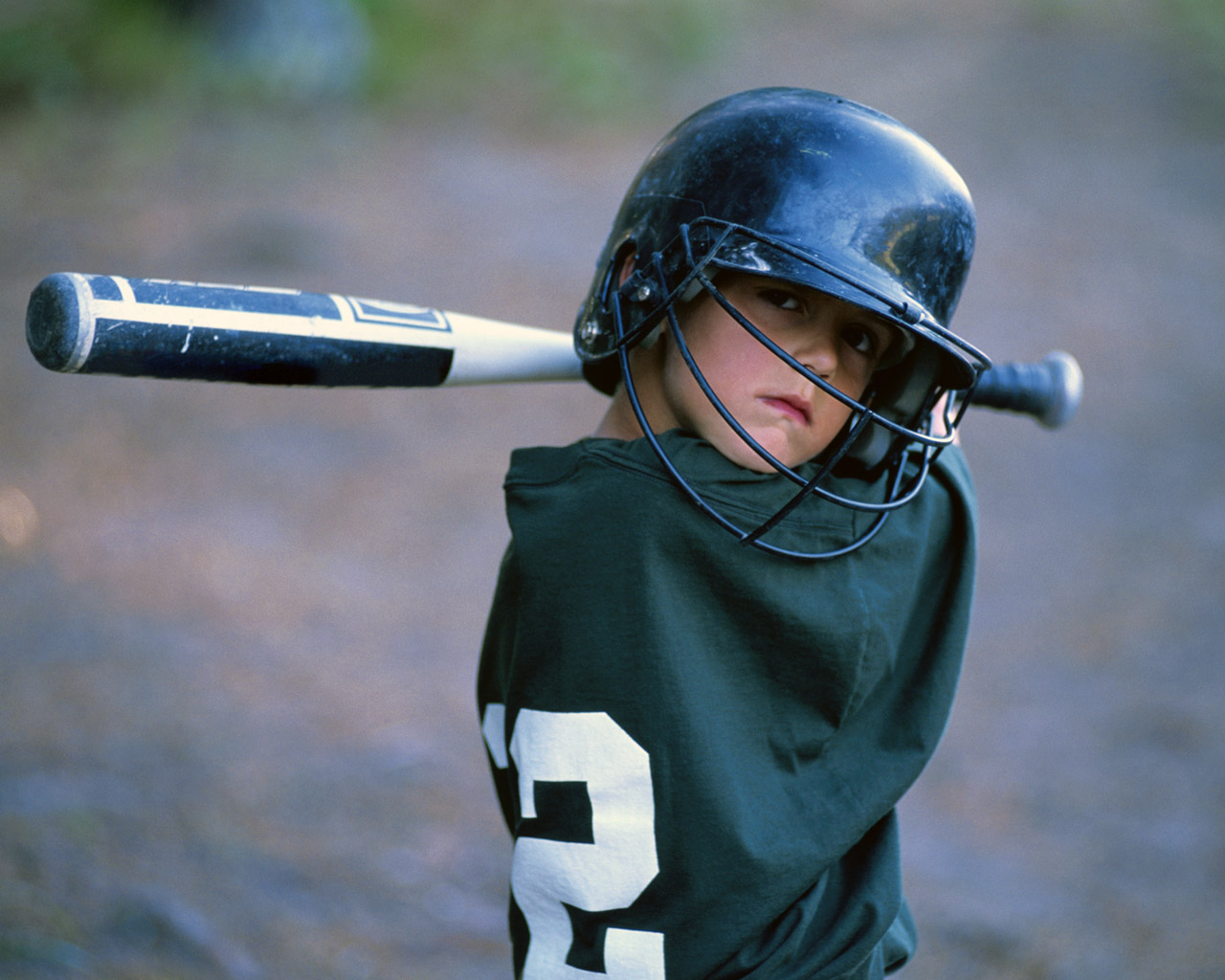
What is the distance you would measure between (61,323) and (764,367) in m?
0.84

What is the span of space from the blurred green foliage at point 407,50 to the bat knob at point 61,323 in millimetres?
6919

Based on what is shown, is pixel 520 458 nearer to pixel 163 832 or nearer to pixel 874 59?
pixel 163 832

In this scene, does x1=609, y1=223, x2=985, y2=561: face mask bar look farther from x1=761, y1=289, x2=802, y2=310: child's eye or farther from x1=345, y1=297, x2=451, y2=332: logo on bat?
x1=345, y1=297, x2=451, y2=332: logo on bat

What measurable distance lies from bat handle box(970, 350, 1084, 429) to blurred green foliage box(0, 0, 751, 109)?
22.4ft

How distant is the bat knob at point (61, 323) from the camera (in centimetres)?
146

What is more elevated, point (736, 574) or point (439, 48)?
point (439, 48)

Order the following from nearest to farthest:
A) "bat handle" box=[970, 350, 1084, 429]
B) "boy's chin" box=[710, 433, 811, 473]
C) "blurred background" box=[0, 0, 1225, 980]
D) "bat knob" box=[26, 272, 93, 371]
Answer: 1. "bat knob" box=[26, 272, 93, 371]
2. "boy's chin" box=[710, 433, 811, 473]
3. "bat handle" box=[970, 350, 1084, 429]
4. "blurred background" box=[0, 0, 1225, 980]

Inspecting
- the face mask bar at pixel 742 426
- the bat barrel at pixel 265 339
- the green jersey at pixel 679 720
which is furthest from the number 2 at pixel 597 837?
the bat barrel at pixel 265 339

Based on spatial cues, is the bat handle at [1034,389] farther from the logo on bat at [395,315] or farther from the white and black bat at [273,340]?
the logo on bat at [395,315]

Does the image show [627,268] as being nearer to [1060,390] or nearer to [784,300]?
[784,300]

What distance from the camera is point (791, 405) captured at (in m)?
1.61

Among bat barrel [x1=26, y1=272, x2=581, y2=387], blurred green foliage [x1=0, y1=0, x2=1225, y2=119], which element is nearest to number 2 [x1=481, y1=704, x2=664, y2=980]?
bat barrel [x1=26, y1=272, x2=581, y2=387]

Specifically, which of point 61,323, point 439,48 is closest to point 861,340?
point 61,323

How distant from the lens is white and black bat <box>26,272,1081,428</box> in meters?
1.48
